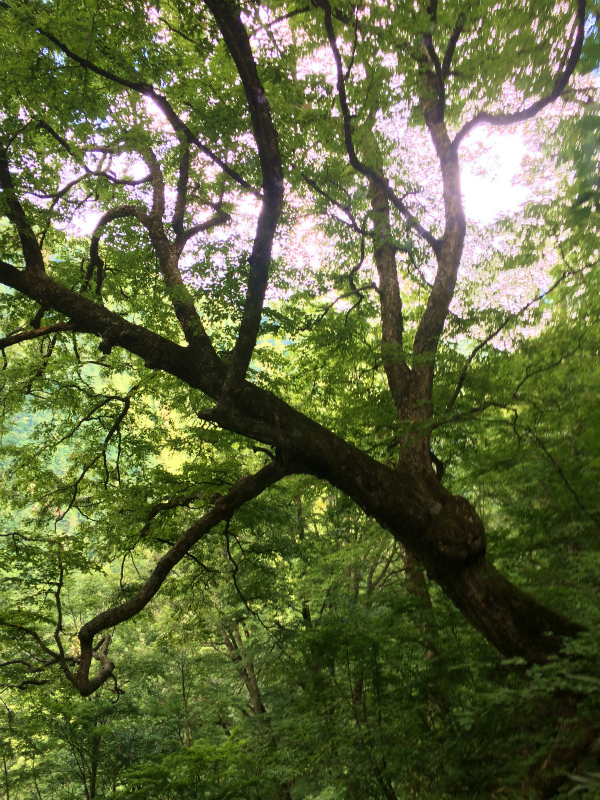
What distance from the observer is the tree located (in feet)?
11.7

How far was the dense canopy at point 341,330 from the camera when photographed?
11.6ft

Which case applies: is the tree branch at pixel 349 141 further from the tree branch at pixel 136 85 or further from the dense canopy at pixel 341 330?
the tree branch at pixel 136 85

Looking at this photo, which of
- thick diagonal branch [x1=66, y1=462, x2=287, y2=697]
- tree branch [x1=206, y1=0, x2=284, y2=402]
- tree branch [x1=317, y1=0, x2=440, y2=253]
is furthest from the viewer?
tree branch [x1=317, y1=0, x2=440, y2=253]

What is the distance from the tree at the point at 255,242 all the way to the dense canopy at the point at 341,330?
0.03 meters

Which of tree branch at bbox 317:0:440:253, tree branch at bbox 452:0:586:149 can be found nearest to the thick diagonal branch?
tree branch at bbox 317:0:440:253

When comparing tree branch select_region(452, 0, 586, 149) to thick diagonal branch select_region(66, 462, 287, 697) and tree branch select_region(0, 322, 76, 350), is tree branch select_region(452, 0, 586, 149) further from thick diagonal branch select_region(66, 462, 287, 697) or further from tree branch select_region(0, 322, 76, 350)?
tree branch select_region(0, 322, 76, 350)

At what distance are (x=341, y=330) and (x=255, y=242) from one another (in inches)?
94.8

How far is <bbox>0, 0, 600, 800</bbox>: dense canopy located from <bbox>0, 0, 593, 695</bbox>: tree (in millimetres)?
32

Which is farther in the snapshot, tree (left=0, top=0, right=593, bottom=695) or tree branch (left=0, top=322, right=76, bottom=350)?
tree branch (left=0, top=322, right=76, bottom=350)

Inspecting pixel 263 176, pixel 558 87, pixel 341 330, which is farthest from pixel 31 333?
pixel 558 87

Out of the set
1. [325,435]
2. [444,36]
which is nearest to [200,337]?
[325,435]

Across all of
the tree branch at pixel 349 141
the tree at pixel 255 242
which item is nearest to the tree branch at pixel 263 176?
the tree at pixel 255 242

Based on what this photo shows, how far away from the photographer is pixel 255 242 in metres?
3.28

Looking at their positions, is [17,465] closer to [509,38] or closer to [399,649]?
[399,649]
